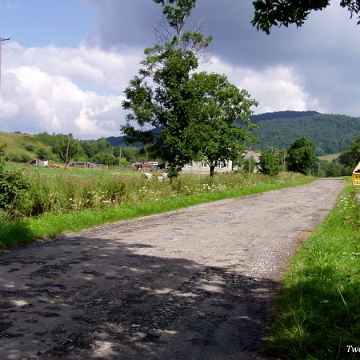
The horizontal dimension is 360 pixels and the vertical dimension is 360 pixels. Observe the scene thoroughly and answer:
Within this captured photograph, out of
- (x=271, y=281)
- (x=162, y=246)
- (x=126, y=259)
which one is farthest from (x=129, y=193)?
(x=271, y=281)

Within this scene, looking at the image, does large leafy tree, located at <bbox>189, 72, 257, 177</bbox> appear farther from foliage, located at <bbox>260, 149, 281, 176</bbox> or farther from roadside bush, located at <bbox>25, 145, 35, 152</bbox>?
roadside bush, located at <bbox>25, 145, 35, 152</bbox>

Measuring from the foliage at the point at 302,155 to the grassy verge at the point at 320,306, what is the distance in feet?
290

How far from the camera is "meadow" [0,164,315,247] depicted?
10.7 meters

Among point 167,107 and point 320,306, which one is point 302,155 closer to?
point 167,107

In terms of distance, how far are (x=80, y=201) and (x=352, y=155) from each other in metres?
125

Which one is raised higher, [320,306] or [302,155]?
[302,155]

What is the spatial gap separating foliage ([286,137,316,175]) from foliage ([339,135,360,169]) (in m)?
31.6

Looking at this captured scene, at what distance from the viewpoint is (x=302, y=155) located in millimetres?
94625

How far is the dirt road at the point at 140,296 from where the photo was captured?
Answer: 4121 mm

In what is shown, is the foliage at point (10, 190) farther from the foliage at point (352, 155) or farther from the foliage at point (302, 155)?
the foliage at point (352, 155)

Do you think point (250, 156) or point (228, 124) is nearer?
point (228, 124)

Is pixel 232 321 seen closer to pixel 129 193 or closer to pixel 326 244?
pixel 326 244

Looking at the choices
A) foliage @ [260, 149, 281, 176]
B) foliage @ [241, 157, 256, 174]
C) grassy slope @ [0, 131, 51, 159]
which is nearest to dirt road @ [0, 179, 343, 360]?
foliage @ [260, 149, 281, 176]

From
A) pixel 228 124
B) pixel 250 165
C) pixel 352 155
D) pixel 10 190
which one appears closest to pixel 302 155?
pixel 250 165
